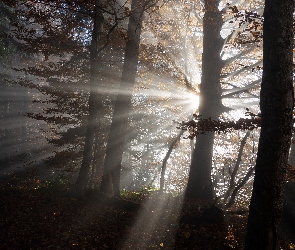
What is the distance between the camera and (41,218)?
25.5ft

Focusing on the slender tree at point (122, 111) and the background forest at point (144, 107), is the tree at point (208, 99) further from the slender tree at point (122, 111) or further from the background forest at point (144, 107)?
the slender tree at point (122, 111)

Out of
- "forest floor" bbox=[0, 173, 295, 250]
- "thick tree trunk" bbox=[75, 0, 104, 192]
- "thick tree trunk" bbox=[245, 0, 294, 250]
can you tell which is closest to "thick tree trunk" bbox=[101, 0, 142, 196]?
"forest floor" bbox=[0, 173, 295, 250]

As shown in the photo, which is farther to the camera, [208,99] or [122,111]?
[208,99]

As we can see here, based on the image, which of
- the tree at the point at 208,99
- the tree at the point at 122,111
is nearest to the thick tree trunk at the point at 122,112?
the tree at the point at 122,111

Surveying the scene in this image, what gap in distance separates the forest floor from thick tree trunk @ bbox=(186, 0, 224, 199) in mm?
1183

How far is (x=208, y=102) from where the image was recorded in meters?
10.9

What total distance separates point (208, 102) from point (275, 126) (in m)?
6.80

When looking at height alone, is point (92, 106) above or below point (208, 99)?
below

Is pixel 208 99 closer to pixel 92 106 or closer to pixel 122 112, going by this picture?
pixel 122 112

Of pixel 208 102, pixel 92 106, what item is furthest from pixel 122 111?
pixel 208 102

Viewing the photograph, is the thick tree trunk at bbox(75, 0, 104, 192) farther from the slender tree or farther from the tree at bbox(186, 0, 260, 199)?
the tree at bbox(186, 0, 260, 199)

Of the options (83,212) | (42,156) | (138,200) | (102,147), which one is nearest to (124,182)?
(42,156)

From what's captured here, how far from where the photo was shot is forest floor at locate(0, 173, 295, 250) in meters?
6.25

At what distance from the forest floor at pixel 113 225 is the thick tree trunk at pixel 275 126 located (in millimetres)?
2303
